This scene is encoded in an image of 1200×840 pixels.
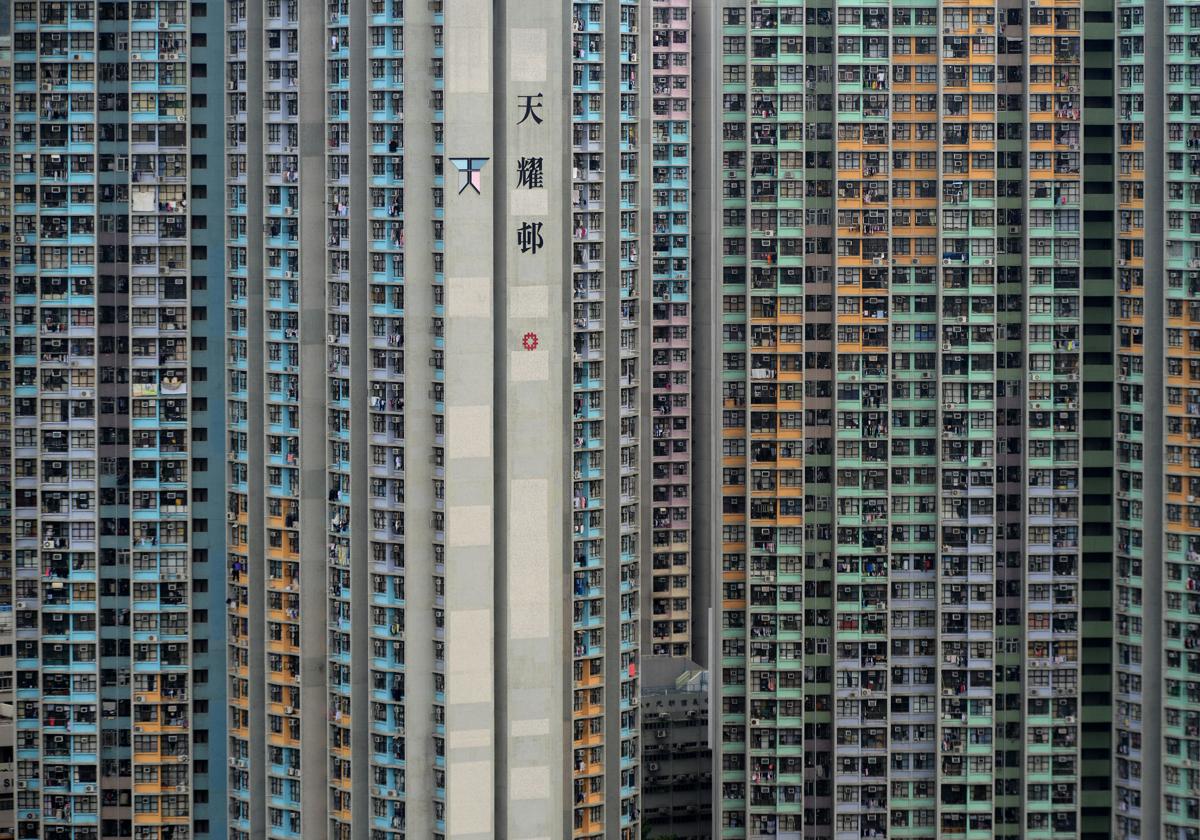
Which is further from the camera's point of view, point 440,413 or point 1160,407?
point 1160,407

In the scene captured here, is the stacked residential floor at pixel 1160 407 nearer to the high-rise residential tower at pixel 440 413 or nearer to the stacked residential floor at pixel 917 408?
the stacked residential floor at pixel 917 408

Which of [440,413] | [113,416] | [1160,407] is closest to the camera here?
[440,413]

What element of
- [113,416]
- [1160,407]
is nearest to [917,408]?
[1160,407]

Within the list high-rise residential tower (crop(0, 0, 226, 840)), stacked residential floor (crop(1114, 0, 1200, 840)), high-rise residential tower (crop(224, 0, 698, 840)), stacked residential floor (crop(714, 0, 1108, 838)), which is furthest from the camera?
stacked residential floor (crop(714, 0, 1108, 838))

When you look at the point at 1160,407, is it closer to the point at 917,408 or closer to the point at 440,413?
the point at 917,408

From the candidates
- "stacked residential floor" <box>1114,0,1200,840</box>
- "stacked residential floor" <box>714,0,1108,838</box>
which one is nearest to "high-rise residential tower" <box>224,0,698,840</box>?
"stacked residential floor" <box>714,0,1108,838</box>

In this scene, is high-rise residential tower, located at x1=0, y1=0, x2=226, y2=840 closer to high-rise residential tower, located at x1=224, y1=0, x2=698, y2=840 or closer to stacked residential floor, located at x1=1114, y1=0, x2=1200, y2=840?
high-rise residential tower, located at x1=224, y1=0, x2=698, y2=840

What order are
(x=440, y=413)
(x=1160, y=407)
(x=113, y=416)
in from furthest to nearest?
(x=113, y=416) → (x=1160, y=407) → (x=440, y=413)

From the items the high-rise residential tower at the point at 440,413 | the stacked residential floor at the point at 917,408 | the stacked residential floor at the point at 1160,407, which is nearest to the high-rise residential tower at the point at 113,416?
the high-rise residential tower at the point at 440,413
